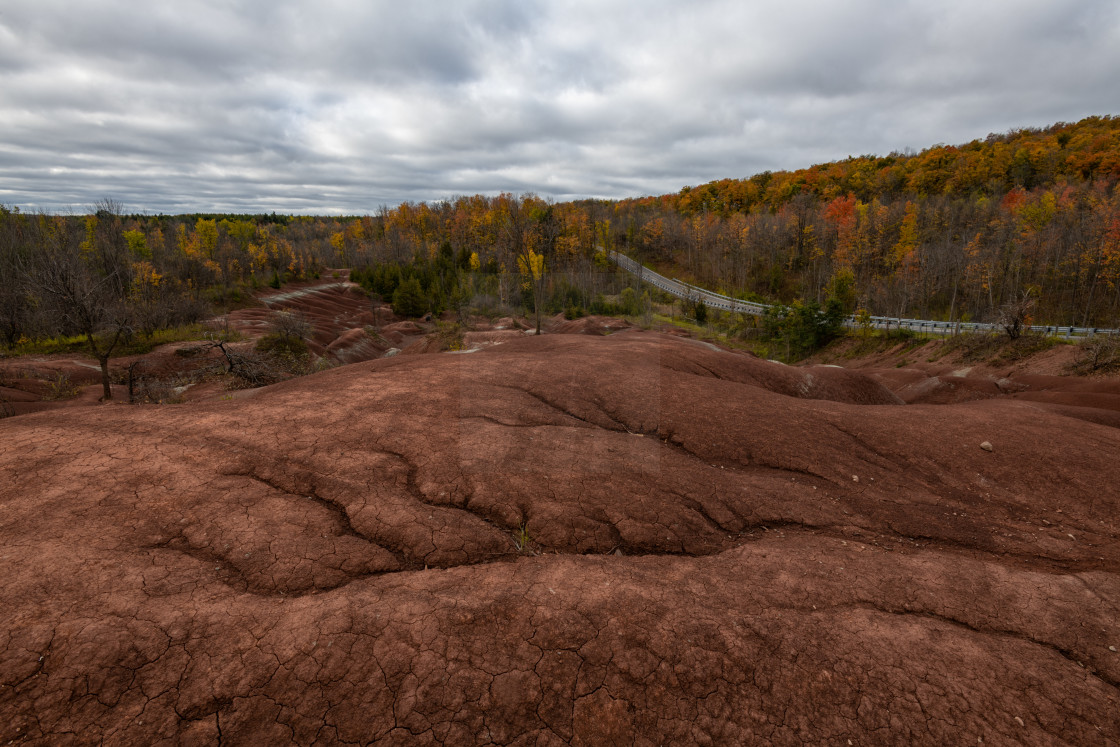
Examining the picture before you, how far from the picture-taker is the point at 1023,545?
7559mm

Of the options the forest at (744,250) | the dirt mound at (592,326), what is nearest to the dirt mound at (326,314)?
the forest at (744,250)

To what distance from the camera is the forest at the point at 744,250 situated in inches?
1761

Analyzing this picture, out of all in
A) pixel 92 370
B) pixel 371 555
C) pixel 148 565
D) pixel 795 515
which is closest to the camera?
pixel 148 565

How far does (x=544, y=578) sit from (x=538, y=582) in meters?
0.12

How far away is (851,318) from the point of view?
50.6 meters

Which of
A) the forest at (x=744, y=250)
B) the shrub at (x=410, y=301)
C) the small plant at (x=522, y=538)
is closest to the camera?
the small plant at (x=522, y=538)

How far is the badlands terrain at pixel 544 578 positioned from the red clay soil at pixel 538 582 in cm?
4

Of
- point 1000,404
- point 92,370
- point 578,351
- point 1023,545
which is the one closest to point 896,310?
point 1000,404

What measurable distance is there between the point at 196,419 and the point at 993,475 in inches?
702

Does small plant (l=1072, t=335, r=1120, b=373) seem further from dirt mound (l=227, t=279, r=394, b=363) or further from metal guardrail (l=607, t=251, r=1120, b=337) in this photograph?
dirt mound (l=227, t=279, r=394, b=363)

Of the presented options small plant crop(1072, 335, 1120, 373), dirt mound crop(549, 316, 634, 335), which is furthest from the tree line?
small plant crop(1072, 335, 1120, 373)

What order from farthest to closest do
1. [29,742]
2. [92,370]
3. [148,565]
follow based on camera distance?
[92,370] → [148,565] → [29,742]

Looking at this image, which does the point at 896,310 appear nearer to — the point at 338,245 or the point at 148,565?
the point at 148,565

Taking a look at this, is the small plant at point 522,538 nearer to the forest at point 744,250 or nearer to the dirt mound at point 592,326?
the forest at point 744,250
